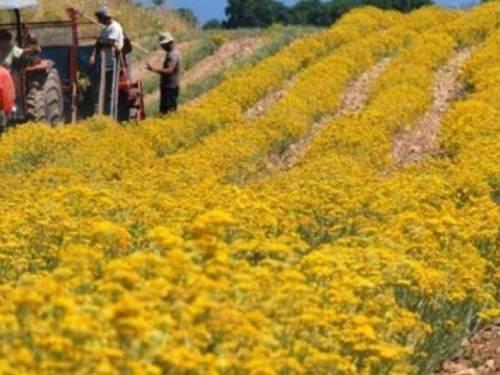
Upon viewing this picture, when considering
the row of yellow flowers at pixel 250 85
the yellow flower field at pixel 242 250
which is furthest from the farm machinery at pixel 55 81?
the row of yellow flowers at pixel 250 85

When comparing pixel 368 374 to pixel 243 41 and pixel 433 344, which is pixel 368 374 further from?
pixel 243 41

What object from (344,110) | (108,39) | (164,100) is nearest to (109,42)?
(108,39)

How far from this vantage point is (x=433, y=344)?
8.44 meters

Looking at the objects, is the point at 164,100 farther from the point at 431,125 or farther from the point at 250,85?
the point at 431,125

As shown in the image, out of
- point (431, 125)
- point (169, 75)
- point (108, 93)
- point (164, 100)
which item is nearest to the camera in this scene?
point (108, 93)

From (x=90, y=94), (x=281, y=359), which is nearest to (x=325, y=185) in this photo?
(x=281, y=359)

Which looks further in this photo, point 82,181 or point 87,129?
point 87,129

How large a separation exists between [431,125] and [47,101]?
585 cm

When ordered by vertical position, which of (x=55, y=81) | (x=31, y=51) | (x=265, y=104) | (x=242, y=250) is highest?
(x=242, y=250)

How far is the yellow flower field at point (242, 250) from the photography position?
5305 millimetres

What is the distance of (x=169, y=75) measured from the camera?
2341cm

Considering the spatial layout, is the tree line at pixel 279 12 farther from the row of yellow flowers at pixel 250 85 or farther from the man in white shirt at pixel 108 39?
the man in white shirt at pixel 108 39

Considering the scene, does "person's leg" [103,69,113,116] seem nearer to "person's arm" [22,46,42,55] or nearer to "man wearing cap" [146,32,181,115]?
"man wearing cap" [146,32,181,115]

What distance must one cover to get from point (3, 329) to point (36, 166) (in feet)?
37.7
